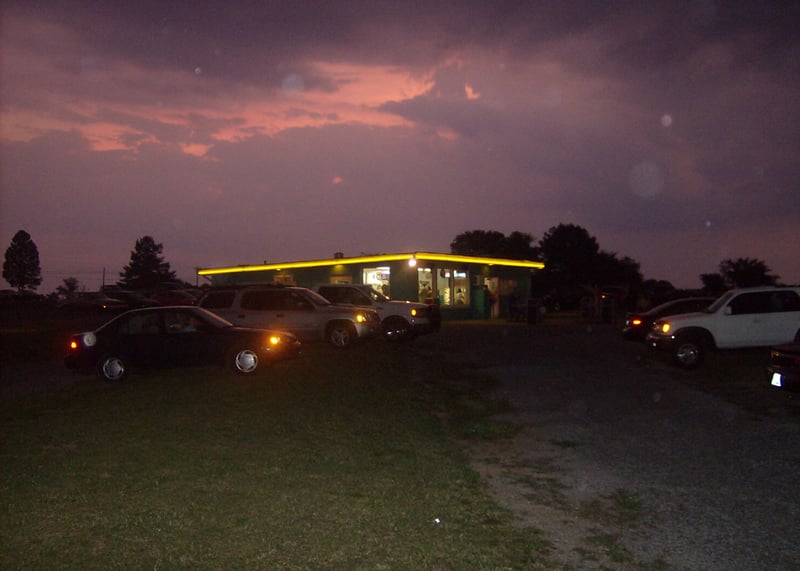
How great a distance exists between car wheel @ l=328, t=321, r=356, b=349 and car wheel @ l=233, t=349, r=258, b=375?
4792mm

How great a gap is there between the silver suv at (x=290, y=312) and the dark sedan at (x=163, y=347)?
4.10 m

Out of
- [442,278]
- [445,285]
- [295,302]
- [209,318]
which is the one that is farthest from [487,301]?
[209,318]

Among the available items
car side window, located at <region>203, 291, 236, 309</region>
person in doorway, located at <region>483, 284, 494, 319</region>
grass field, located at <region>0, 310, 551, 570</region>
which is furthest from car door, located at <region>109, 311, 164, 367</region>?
person in doorway, located at <region>483, 284, 494, 319</region>

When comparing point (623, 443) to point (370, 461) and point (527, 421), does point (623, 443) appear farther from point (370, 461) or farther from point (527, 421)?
point (370, 461)

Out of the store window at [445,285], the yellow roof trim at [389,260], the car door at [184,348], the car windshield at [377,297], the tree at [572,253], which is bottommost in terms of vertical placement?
the car door at [184,348]

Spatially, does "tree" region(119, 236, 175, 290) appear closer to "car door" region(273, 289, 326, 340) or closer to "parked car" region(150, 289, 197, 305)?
"parked car" region(150, 289, 197, 305)

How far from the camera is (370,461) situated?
7637mm

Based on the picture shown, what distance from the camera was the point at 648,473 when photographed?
7273 millimetres

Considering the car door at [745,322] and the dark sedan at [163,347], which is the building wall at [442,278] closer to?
the car door at [745,322]

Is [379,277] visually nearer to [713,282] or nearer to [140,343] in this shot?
[140,343]

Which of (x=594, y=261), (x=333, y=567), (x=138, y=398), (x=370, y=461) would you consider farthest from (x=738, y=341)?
(x=594, y=261)

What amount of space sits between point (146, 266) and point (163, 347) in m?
107

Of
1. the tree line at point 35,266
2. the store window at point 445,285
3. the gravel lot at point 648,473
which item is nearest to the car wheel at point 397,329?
the gravel lot at point 648,473

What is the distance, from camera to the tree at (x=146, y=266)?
112625mm
